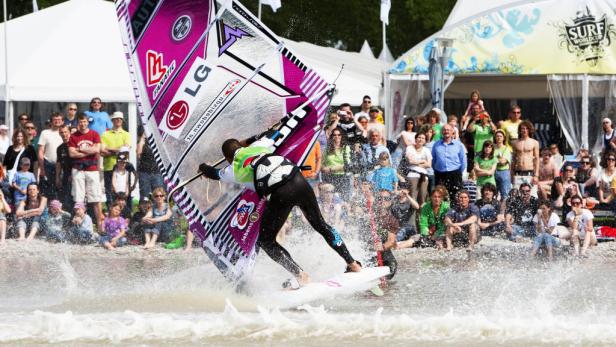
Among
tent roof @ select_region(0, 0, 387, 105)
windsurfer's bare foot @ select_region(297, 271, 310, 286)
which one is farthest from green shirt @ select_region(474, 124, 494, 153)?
windsurfer's bare foot @ select_region(297, 271, 310, 286)

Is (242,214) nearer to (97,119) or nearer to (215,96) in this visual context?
(215,96)

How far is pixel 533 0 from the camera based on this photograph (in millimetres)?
17781

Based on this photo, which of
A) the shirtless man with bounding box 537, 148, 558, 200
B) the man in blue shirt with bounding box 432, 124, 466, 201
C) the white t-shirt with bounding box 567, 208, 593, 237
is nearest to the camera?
the white t-shirt with bounding box 567, 208, 593, 237

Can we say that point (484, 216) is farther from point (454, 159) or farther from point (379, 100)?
point (379, 100)

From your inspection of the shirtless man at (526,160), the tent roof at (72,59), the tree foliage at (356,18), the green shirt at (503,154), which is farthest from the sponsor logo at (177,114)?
the tree foliage at (356,18)

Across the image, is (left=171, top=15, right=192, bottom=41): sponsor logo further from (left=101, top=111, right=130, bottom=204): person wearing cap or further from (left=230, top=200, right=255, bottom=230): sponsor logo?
(left=101, top=111, right=130, bottom=204): person wearing cap

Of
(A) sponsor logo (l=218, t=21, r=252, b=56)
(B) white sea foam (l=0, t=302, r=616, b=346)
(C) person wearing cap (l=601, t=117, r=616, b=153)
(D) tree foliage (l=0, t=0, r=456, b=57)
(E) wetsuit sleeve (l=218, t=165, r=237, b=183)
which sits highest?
(D) tree foliage (l=0, t=0, r=456, b=57)

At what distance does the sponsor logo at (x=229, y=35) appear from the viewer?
32.3ft

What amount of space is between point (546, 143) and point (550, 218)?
8.29 m

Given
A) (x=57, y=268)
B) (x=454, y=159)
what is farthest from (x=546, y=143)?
(x=57, y=268)

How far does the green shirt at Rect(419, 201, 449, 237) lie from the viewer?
13281 millimetres

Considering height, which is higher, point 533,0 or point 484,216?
point 533,0

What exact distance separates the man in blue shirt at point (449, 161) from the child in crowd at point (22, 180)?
5.10m

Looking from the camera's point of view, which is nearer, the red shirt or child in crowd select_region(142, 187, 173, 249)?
child in crowd select_region(142, 187, 173, 249)
